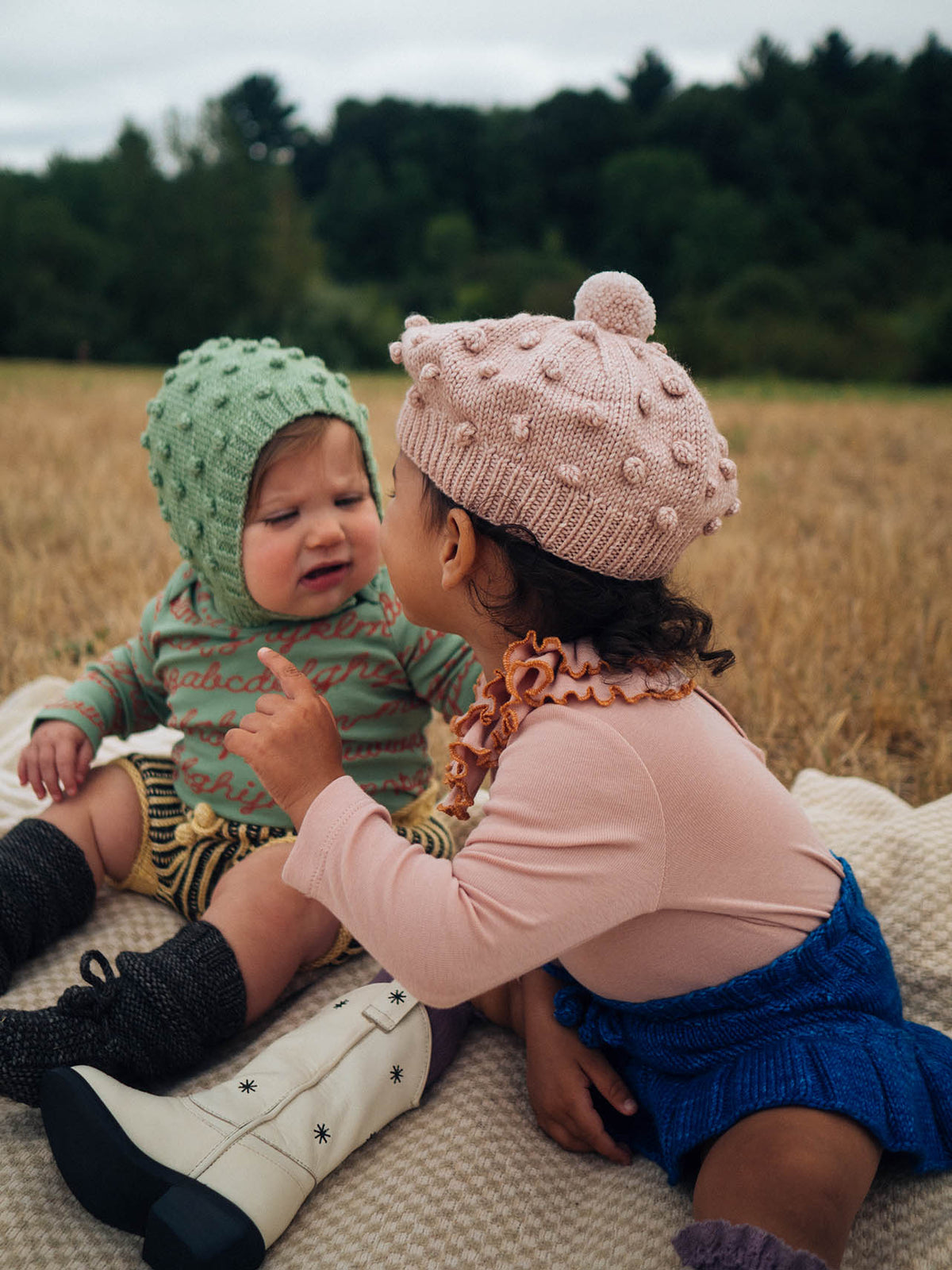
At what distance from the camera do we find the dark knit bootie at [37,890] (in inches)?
62.4

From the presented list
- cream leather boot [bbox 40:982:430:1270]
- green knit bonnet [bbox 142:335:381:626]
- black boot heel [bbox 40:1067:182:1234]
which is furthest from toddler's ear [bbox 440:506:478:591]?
black boot heel [bbox 40:1067:182:1234]

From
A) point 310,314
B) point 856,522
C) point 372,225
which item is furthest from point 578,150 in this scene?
point 856,522

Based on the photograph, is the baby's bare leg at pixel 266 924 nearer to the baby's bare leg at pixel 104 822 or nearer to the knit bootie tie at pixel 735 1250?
the baby's bare leg at pixel 104 822

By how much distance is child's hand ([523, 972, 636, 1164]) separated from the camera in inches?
51.8

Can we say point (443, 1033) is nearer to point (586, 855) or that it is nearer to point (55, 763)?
point (586, 855)

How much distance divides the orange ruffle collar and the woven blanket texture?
42 cm

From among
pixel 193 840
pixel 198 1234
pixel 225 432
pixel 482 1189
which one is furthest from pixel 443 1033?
pixel 225 432

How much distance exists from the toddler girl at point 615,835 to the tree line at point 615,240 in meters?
17.4

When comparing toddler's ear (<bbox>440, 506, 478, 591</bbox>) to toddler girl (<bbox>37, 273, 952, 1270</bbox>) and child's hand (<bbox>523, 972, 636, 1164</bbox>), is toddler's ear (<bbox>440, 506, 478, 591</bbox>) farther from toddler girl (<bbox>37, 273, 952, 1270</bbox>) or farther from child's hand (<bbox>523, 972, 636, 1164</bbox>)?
child's hand (<bbox>523, 972, 636, 1164</bbox>)

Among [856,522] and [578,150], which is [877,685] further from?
[578,150]

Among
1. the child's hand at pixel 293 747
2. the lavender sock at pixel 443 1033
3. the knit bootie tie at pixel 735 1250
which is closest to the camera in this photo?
the knit bootie tie at pixel 735 1250

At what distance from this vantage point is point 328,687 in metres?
1.73

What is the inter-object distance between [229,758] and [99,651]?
124 centimetres

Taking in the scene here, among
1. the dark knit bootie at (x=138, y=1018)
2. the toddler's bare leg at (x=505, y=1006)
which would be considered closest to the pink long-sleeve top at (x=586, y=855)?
the toddler's bare leg at (x=505, y=1006)
